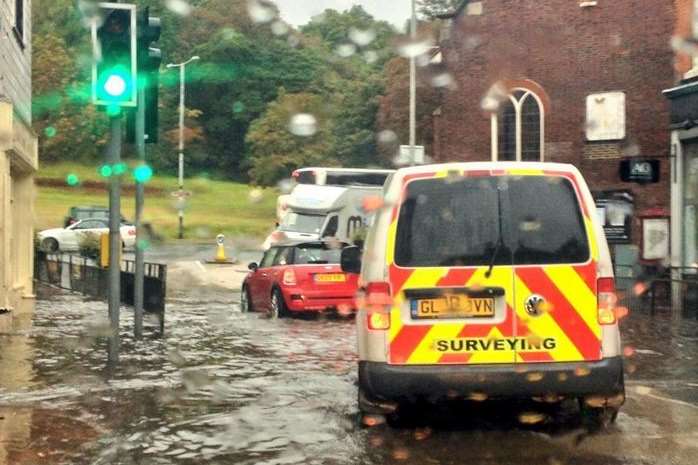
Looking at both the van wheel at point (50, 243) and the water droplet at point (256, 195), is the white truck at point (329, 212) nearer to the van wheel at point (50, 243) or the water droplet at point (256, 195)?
the van wheel at point (50, 243)

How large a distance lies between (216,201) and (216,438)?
2753 inches

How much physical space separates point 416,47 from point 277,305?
854 inches

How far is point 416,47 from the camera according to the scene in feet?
127

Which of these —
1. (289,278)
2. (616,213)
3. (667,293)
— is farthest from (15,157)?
(616,213)

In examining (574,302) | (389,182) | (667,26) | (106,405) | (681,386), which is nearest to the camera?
(574,302)

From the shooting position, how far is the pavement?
7.28m

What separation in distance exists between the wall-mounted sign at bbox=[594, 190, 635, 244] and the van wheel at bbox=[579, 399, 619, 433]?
19049mm

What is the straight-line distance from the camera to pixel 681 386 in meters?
10.4

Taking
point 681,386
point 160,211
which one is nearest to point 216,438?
→ point 681,386

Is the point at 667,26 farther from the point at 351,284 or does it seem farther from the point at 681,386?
the point at 681,386

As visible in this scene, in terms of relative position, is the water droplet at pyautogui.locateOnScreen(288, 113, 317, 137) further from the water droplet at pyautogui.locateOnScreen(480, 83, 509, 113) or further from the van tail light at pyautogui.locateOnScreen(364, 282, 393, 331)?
the van tail light at pyautogui.locateOnScreen(364, 282, 393, 331)

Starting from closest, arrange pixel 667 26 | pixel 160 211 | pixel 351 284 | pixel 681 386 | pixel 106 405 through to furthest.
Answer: pixel 106 405, pixel 681 386, pixel 351 284, pixel 667 26, pixel 160 211

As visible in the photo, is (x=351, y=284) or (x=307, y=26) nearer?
(x=351, y=284)

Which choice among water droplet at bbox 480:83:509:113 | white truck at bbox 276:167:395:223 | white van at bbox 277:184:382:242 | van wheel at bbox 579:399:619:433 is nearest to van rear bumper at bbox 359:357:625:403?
van wheel at bbox 579:399:619:433
